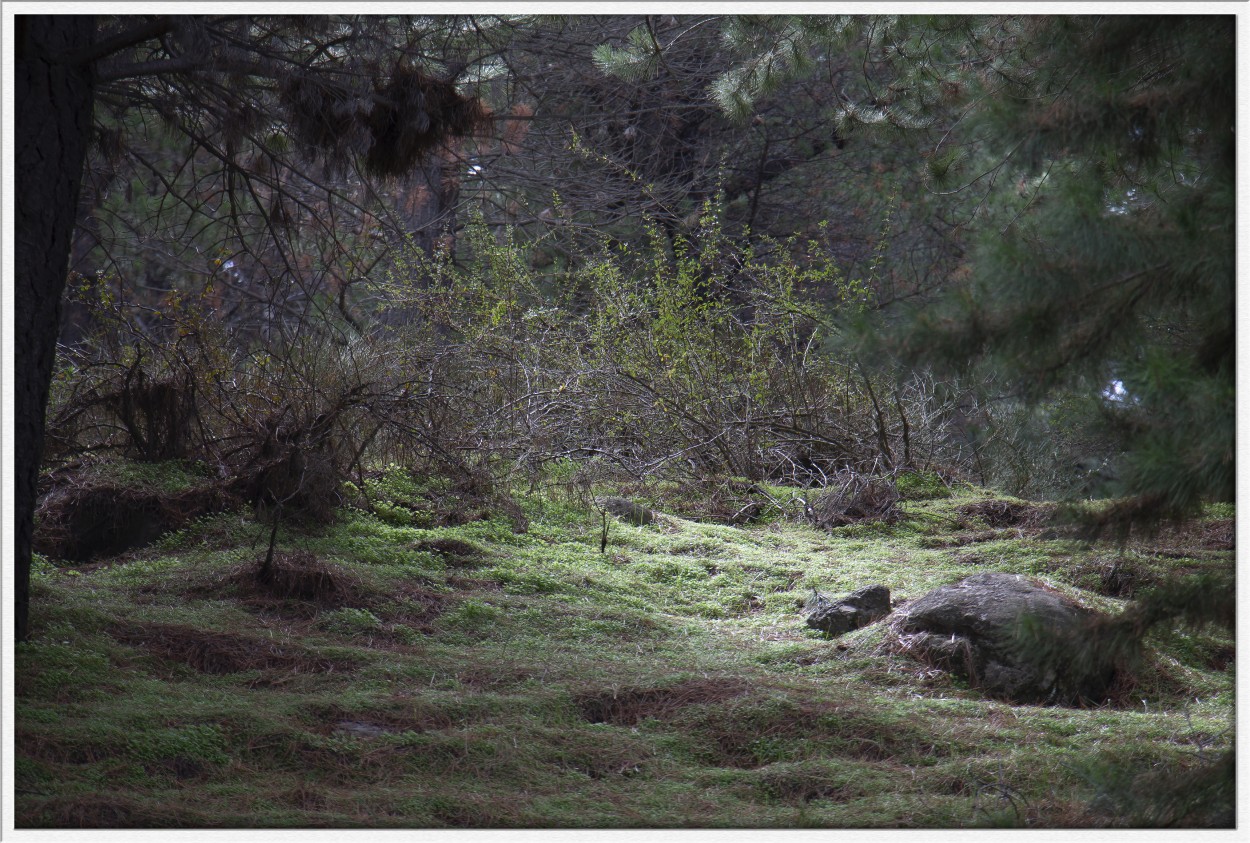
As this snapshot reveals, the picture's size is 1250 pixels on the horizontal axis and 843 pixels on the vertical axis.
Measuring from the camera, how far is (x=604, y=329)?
8508 mm

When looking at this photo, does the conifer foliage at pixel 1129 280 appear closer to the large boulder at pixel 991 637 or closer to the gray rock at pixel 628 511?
the large boulder at pixel 991 637

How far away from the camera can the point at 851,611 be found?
449 cm

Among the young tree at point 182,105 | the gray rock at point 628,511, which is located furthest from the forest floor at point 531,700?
the gray rock at point 628,511

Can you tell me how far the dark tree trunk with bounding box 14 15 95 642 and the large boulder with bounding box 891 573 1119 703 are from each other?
319 cm

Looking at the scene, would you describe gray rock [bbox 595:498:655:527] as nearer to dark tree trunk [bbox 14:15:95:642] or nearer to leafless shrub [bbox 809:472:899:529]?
leafless shrub [bbox 809:472:899:529]

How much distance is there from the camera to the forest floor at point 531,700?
8.57 ft

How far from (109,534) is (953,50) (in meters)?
5.15

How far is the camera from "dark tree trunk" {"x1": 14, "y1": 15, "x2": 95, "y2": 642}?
3178mm

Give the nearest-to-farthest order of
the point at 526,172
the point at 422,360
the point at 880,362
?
the point at 880,362
the point at 422,360
the point at 526,172

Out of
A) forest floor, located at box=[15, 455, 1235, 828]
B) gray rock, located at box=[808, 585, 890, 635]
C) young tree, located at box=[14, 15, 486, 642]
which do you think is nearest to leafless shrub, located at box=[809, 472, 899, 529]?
forest floor, located at box=[15, 455, 1235, 828]

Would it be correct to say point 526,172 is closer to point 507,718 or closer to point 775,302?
point 775,302

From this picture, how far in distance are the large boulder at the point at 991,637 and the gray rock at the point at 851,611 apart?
0.81ft

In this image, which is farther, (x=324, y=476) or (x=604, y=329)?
(x=604, y=329)
